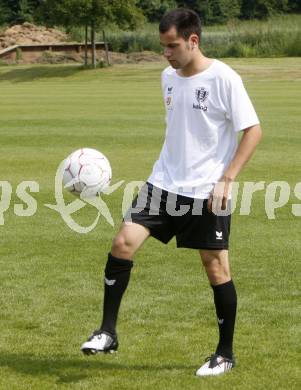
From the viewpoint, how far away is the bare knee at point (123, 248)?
6035 millimetres

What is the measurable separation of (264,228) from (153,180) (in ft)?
17.5

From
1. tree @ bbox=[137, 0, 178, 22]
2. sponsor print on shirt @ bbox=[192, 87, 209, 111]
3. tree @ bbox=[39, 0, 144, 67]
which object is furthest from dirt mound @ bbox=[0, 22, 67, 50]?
sponsor print on shirt @ bbox=[192, 87, 209, 111]

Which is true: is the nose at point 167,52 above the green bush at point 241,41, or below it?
above

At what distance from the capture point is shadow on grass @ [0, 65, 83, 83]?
5658cm

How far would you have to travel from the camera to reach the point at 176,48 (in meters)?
5.88

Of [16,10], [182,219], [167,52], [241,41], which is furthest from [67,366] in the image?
[16,10]

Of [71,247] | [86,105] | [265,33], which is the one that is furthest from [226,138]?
[265,33]

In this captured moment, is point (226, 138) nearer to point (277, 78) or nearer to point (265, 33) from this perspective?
point (277, 78)

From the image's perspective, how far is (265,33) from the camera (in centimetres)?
7006

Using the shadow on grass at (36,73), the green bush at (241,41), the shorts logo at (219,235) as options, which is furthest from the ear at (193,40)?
the green bush at (241,41)

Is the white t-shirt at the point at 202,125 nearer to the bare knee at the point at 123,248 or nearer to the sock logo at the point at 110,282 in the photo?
the bare knee at the point at 123,248

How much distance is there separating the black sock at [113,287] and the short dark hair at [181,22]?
4.90 ft

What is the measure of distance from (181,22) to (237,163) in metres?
0.94

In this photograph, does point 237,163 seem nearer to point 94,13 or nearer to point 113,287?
point 113,287
